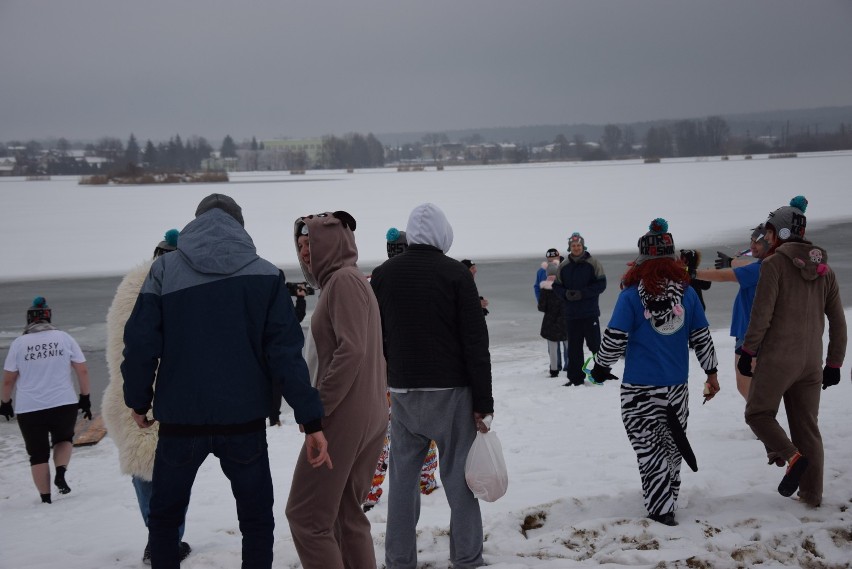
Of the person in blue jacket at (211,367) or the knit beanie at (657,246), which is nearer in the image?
the person in blue jacket at (211,367)

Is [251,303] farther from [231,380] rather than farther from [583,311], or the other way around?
[583,311]

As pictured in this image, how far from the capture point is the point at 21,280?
764 inches

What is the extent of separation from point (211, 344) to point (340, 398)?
623mm

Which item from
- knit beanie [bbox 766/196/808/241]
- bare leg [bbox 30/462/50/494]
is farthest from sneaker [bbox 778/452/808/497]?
bare leg [bbox 30/462/50/494]

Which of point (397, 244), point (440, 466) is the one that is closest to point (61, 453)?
point (397, 244)

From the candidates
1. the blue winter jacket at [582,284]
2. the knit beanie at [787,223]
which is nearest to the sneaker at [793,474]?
the knit beanie at [787,223]

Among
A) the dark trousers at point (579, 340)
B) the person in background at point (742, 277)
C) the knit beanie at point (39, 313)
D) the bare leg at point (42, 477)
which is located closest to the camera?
the person in background at point (742, 277)

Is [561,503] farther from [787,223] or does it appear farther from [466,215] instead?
[466,215]

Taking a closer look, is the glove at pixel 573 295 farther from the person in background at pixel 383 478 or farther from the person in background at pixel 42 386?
the person in background at pixel 42 386

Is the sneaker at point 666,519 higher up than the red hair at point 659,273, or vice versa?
the red hair at point 659,273

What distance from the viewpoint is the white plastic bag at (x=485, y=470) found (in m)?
4.07

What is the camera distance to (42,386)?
21.2 ft

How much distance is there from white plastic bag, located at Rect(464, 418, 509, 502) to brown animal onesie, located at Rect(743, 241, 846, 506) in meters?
1.73

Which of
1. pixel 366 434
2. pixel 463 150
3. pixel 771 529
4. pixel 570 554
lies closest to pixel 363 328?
pixel 366 434
